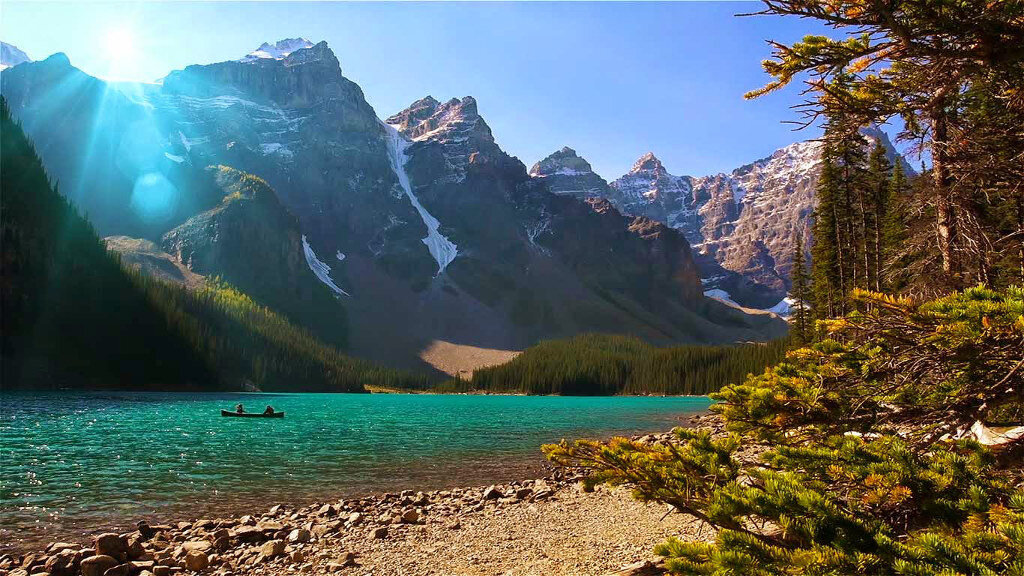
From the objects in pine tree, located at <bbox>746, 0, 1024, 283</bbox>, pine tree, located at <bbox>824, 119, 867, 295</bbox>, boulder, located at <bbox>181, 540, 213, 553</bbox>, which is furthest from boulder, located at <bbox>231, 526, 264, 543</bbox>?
pine tree, located at <bbox>824, 119, 867, 295</bbox>

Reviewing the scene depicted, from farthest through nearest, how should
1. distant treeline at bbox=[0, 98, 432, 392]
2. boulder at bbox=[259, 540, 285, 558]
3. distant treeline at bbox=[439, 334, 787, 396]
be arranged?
1. distant treeline at bbox=[439, 334, 787, 396]
2. distant treeline at bbox=[0, 98, 432, 392]
3. boulder at bbox=[259, 540, 285, 558]

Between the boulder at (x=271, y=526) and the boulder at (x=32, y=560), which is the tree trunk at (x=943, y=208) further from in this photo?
the boulder at (x=32, y=560)

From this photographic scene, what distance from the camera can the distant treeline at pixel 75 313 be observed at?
126938 millimetres

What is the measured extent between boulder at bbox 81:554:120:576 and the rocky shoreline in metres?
0.02

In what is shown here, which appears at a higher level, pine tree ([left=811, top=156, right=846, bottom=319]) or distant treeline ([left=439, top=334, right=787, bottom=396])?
pine tree ([left=811, top=156, right=846, bottom=319])

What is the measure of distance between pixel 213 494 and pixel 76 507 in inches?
160

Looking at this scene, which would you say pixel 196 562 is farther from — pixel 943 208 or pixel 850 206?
pixel 850 206

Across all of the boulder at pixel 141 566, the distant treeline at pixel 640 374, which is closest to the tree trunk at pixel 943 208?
the boulder at pixel 141 566

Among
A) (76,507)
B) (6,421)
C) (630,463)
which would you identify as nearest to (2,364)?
(6,421)

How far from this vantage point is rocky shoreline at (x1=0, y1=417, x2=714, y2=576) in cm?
1143

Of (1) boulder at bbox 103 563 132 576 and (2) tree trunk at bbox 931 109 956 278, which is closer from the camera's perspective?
(2) tree trunk at bbox 931 109 956 278

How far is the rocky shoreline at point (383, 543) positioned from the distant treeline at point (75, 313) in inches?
5476

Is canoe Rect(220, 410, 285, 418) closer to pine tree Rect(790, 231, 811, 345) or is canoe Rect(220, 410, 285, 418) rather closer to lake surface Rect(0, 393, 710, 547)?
lake surface Rect(0, 393, 710, 547)

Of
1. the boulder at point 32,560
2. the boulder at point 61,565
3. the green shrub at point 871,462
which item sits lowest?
the boulder at point 32,560
